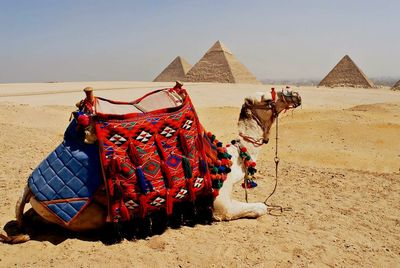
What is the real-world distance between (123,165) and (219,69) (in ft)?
190

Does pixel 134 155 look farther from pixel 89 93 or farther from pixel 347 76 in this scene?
pixel 347 76

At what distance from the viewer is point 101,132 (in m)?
3.06

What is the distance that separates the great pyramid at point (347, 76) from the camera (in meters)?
47.7

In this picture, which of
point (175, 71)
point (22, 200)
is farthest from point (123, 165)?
point (175, 71)

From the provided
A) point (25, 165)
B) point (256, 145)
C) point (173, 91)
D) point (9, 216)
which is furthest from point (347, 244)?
point (25, 165)

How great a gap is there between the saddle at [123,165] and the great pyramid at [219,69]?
2144 inches

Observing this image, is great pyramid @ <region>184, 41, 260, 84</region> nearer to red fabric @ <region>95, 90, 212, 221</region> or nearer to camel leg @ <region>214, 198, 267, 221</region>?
camel leg @ <region>214, 198, 267, 221</region>

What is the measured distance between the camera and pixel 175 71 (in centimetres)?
6662

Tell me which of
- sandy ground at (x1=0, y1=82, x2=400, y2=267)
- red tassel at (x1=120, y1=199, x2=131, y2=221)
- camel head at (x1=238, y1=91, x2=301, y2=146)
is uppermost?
camel head at (x1=238, y1=91, x2=301, y2=146)

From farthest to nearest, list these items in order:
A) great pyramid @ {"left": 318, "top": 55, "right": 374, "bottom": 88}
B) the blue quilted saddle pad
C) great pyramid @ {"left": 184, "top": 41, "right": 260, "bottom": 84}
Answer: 1. great pyramid @ {"left": 184, "top": 41, "right": 260, "bottom": 84}
2. great pyramid @ {"left": 318, "top": 55, "right": 374, "bottom": 88}
3. the blue quilted saddle pad

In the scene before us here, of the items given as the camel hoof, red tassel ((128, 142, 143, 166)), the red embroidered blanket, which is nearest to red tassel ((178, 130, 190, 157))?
the red embroidered blanket

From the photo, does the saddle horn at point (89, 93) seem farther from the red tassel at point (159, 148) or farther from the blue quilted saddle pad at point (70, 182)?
the red tassel at point (159, 148)

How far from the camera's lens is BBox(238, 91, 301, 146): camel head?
3.98 m

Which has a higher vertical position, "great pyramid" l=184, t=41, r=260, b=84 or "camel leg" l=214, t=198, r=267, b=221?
"great pyramid" l=184, t=41, r=260, b=84
